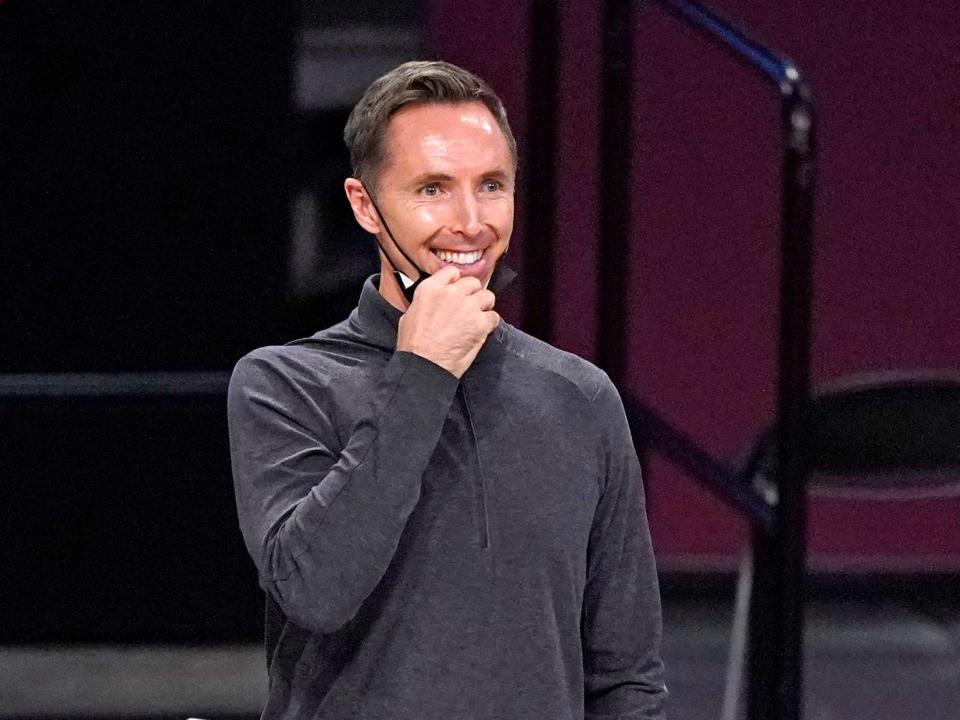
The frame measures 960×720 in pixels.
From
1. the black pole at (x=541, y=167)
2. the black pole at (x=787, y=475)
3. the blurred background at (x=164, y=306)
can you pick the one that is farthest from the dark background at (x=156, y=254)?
the black pole at (x=787, y=475)

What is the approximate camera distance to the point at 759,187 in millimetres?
4164

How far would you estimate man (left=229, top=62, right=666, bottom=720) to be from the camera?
1000 mm

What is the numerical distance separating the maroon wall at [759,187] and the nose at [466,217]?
304 centimetres

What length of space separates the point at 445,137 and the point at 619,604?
40cm

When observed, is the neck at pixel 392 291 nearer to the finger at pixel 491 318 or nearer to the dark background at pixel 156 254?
the finger at pixel 491 318

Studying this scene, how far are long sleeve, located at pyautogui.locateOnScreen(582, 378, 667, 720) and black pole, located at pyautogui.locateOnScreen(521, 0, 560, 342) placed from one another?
891 mm

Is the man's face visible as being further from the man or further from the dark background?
the dark background

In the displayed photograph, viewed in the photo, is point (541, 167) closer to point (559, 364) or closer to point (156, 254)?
point (559, 364)

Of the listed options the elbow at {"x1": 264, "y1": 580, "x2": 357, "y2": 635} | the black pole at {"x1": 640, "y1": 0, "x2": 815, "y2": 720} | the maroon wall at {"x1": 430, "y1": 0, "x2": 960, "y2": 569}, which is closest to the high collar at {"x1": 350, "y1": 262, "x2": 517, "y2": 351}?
the elbow at {"x1": 264, "y1": 580, "x2": 357, "y2": 635}

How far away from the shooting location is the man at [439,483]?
3.28 ft

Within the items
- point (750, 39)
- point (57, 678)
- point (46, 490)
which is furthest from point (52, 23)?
point (750, 39)

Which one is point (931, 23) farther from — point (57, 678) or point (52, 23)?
point (57, 678)

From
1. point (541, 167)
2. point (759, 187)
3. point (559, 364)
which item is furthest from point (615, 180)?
point (759, 187)

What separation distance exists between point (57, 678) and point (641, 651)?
1940mm
